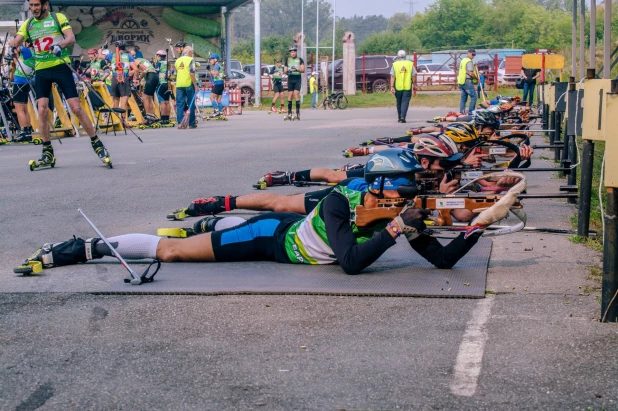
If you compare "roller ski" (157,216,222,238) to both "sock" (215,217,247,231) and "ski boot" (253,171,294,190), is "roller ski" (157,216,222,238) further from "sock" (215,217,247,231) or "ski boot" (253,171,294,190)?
"ski boot" (253,171,294,190)

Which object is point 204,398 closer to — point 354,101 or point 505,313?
point 505,313

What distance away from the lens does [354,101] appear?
4453 cm

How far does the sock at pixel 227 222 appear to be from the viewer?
726cm

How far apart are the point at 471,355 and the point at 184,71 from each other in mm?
21058

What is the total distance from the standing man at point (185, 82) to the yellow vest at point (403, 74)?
6.26 m

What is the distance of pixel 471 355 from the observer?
14.9ft

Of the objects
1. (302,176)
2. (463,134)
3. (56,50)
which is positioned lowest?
(302,176)

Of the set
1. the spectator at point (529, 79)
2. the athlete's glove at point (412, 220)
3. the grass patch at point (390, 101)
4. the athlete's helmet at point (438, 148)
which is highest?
the spectator at point (529, 79)

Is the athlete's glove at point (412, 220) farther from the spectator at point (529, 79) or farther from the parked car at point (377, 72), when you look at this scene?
the parked car at point (377, 72)

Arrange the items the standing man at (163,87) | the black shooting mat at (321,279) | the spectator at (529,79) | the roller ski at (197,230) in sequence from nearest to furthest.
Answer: the black shooting mat at (321,279)
the roller ski at (197,230)
the standing man at (163,87)
the spectator at (529,79)

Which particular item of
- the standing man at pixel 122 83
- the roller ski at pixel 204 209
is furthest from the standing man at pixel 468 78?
the roller ski at pixel 204 209

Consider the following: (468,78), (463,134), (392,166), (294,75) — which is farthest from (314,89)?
(392,166)

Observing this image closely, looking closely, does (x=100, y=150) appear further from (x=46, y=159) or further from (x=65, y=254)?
(x=65, y=254)

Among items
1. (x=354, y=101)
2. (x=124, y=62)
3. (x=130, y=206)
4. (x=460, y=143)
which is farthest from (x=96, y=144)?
(x=354, y=101)
